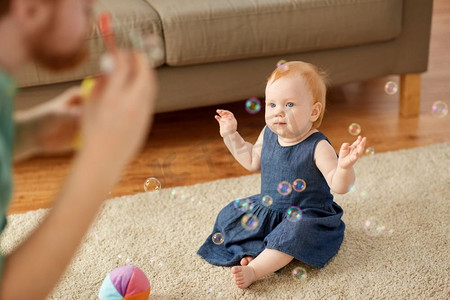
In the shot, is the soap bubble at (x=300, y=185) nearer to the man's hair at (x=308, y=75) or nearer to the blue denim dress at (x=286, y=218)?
the blue denim dress at (x=286, y=218)

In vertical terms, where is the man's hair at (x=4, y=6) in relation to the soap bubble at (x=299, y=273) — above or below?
above

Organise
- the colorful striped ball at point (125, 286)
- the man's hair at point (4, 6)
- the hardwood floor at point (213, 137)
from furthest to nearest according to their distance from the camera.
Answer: the hardwood floor at point (213, 137) < the colorful striped ball at point (125, 286) < the man's hair at point (4, 6)

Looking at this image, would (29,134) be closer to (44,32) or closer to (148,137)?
(44,32)

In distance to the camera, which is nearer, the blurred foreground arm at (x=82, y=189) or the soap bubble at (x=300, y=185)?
the blurred foreground arm at (x=82, y=189)

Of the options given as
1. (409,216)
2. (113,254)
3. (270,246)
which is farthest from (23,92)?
(409,216)

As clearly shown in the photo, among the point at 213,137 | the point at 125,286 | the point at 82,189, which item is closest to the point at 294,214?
the point at 125,286

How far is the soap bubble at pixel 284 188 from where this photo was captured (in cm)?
158

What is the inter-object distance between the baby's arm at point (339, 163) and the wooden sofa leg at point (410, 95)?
1075mm

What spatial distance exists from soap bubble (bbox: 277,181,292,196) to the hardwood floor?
0.49 metres

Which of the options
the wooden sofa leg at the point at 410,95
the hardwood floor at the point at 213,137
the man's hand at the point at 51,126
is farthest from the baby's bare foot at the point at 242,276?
the wooden sofa leg at the point at 410,95

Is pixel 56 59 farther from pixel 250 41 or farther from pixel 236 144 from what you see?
pixel 250 41

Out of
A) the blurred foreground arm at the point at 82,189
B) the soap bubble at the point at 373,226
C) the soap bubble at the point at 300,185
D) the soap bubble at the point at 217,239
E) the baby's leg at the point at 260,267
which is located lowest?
the soap bubble at the point at 373,226

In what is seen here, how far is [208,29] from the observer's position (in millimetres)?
2049

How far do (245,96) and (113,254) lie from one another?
84 cm
